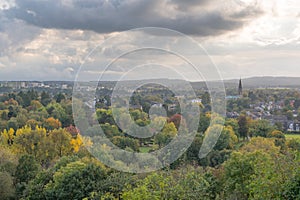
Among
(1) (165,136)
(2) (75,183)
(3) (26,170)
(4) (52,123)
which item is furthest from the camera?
(4) (52,123)

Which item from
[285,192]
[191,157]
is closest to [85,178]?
[285,192]

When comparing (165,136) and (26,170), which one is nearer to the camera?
(26,170)

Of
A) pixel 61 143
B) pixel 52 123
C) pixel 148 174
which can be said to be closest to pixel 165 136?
pixel 61 143

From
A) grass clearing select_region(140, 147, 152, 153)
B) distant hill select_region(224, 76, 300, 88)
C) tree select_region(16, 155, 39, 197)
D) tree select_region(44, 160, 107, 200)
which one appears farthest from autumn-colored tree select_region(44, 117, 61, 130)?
distant hill select_region(224, 76, 300, 88)

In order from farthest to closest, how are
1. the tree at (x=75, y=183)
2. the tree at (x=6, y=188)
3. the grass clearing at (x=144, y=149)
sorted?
the grass clearing at (x=144, y=149)
the tree at (x=6, y=188)
the tree at (x=75, y=183)

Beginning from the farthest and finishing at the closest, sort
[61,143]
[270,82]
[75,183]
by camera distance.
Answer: [270,82]
[61,143]
[75,183]

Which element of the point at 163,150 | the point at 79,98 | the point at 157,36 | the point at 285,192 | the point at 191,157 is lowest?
the point at 191,157

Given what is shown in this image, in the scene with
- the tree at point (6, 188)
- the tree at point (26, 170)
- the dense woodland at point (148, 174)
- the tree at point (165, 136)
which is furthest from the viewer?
the tree at point (165, 136)

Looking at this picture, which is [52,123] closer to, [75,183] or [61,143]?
[61,143]

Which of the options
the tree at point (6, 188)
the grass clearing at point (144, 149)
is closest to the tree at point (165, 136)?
the grass clearing at point (144, 149)

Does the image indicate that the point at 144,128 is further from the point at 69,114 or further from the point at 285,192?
the point at 69,114

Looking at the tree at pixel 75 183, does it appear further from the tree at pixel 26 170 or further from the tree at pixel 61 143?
the tree at pixel 61 143
